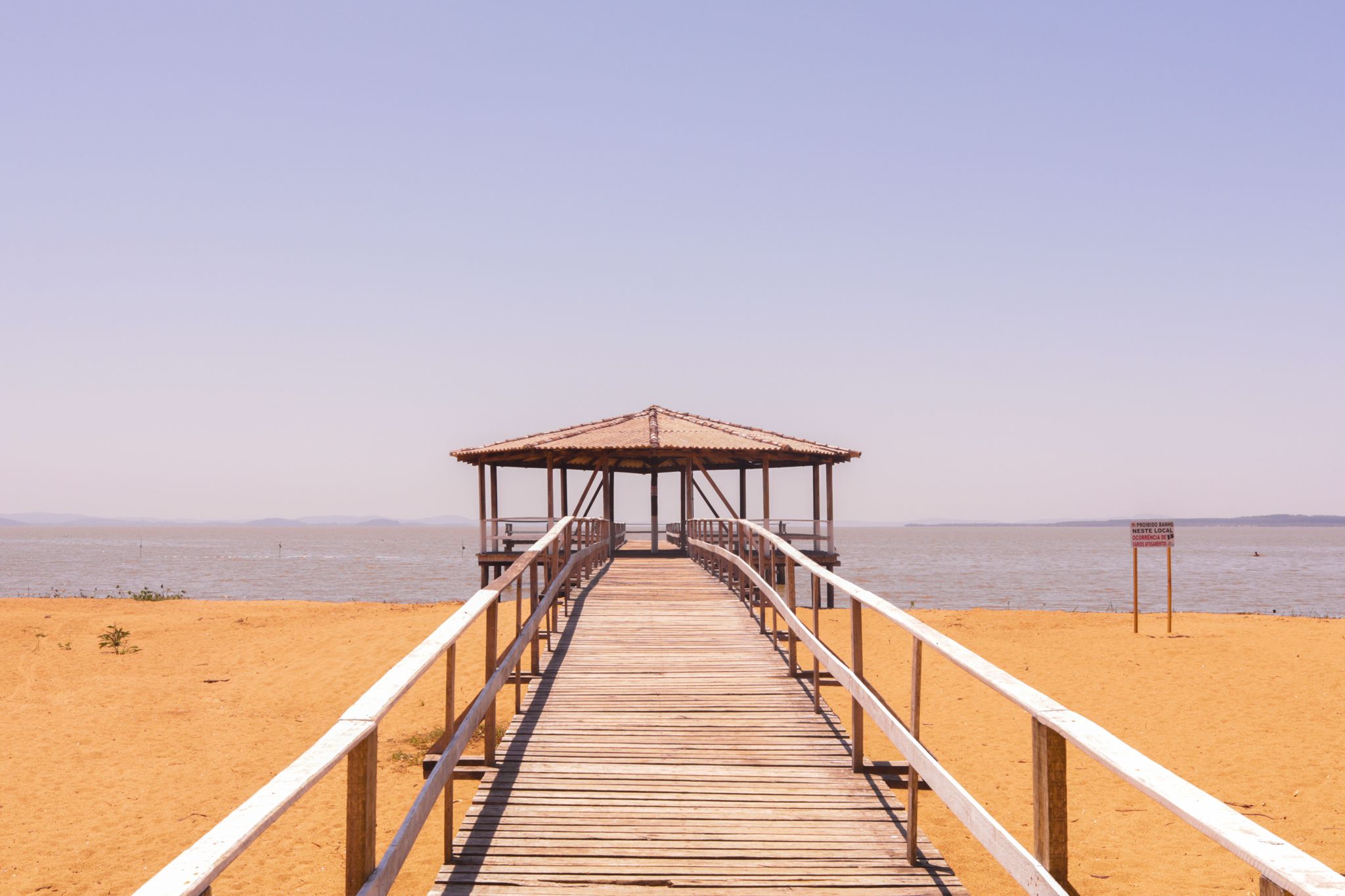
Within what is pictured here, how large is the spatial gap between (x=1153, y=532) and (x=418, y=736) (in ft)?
46.6

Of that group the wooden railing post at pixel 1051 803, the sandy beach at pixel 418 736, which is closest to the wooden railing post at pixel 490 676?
the sandy beach at pixel 418 736

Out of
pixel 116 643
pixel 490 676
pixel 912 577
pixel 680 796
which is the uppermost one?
pixel 490 676

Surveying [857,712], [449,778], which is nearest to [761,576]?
[857,712]

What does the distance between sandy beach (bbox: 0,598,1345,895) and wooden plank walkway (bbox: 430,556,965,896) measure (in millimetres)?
386

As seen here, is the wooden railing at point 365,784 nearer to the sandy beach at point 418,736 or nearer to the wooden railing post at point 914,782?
the sandy beach at point 418,736

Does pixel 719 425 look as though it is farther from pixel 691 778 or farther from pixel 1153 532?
pixel 691 778

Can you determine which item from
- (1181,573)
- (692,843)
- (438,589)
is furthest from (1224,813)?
(1181,573)

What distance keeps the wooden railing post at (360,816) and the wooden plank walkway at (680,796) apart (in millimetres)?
941

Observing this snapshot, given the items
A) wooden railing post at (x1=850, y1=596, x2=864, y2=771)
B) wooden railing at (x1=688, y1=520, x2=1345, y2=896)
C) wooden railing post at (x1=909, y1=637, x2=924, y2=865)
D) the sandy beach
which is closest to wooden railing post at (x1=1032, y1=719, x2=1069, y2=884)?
wooden railing at (x1=688, y1=520, x2=1345, y2=896)

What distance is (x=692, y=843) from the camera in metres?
4.21

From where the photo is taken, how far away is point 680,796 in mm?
4820

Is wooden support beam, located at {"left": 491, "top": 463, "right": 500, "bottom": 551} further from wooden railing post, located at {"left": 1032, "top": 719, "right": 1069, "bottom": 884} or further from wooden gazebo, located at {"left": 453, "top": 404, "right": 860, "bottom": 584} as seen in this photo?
wooden railing post, located at {"left": 1032, "top": 719, "right": 1069, "bottom": 884}

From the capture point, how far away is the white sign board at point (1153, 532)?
17.6 m

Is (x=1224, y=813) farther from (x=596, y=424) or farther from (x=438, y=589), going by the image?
(x=438, y=589)
